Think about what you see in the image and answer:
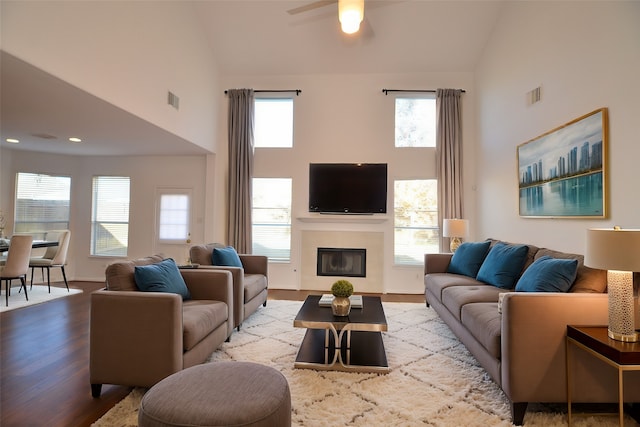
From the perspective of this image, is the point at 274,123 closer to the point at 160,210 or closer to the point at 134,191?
the point at 160,210

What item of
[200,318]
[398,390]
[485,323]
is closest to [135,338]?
[200,318]

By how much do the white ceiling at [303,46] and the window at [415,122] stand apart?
532 mm

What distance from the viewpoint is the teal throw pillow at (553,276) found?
249 centimetres

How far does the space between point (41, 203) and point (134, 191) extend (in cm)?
159

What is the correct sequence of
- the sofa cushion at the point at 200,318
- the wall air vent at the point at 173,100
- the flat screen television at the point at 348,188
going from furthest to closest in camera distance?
the flat screen television at the point at 348,188 < the wall air vent at the point at 173,100 < the sofa cushion at the point at 200,318

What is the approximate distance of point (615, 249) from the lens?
185 centimetres

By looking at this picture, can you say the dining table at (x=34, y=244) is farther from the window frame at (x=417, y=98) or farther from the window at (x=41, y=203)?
the window frame at (x=417, y=98)

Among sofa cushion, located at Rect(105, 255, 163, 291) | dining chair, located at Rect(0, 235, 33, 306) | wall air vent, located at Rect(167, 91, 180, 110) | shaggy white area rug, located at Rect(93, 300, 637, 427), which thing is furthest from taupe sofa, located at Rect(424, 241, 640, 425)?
dining chair, located at Rect(0, 235, 33, 306)

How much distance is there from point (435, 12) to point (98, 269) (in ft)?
23.9

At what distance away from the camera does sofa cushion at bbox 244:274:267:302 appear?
3732mm

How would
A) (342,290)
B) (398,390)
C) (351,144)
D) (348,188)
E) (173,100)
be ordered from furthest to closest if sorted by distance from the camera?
(351,144) → (348,188) → (173,100) → (342,290) → (398,390)

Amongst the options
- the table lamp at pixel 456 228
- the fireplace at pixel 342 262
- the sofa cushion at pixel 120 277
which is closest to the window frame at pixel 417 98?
the table lamp at pixel 456 228

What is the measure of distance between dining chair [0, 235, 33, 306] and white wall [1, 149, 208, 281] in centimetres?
150

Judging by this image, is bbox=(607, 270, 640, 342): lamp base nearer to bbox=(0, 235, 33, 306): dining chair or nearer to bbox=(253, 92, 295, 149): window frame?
bbox=(253, 92, 295, 149): window frame
